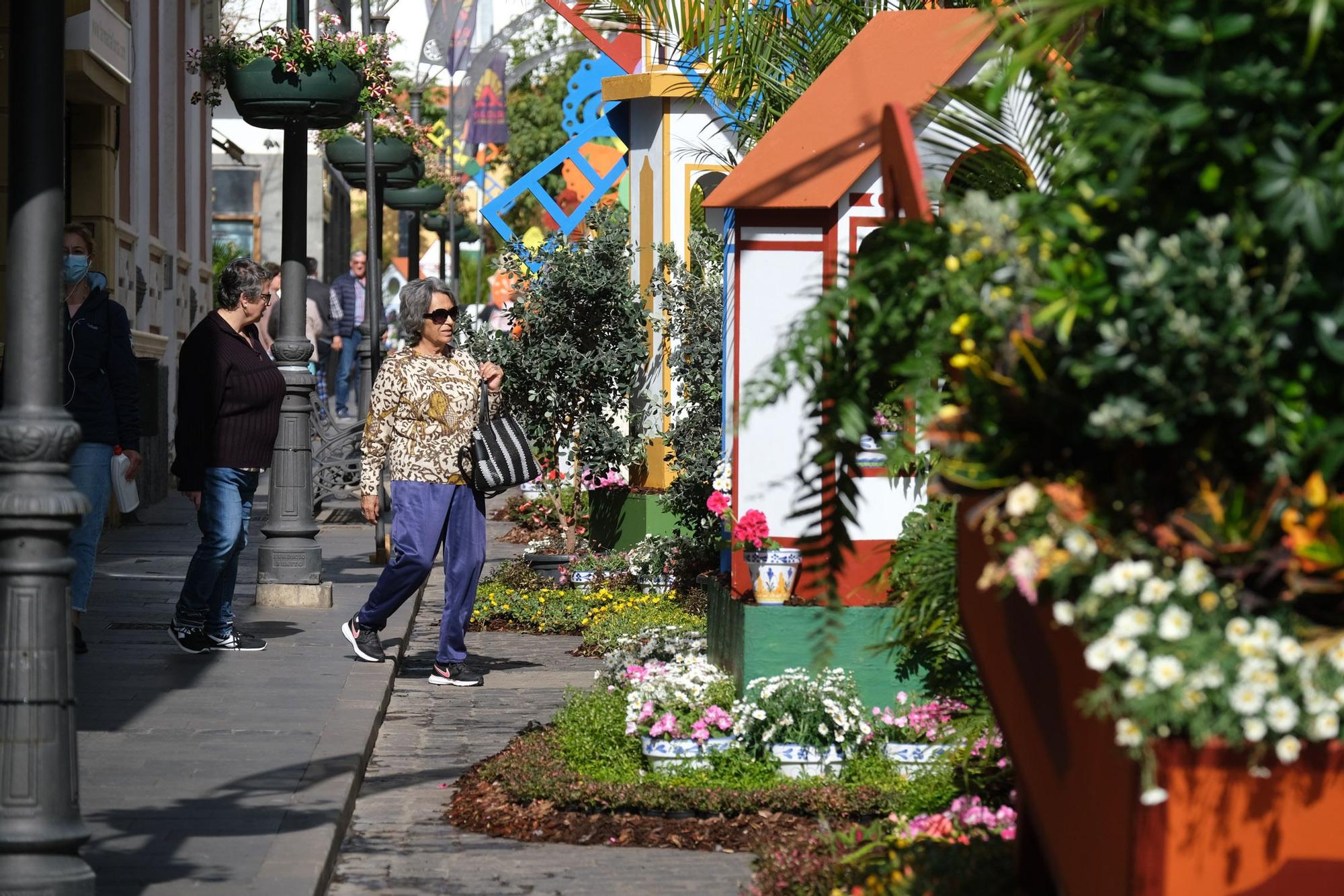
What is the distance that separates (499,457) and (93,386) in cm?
192

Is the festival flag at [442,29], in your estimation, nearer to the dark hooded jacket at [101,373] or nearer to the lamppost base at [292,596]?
the lamppost base at [292,596]

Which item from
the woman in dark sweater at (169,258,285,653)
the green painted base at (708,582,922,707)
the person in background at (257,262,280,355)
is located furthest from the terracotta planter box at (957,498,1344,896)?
the person in background at (257,262,280,355)

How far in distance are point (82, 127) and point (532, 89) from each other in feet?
99.6

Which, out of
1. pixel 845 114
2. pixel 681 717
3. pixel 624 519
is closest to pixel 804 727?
pixel 681 717

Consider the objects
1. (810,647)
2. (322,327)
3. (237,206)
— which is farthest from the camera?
(237,206)

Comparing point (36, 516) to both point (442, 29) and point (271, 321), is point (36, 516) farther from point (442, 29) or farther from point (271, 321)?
point (442, 29)

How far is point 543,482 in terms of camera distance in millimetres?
14883

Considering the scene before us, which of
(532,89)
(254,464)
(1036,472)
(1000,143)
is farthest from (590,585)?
(532,89)

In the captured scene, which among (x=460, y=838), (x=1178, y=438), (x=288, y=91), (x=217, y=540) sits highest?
(x=288, y=91)

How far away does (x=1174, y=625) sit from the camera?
10.5 ft

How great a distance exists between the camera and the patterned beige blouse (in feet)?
31.1

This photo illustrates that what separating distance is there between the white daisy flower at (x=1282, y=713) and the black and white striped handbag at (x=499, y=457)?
6.35m

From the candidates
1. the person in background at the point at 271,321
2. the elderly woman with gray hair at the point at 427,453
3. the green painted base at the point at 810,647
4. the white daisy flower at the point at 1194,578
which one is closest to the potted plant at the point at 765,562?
the green painted base at the point at 810,647

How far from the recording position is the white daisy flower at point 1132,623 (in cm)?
322
